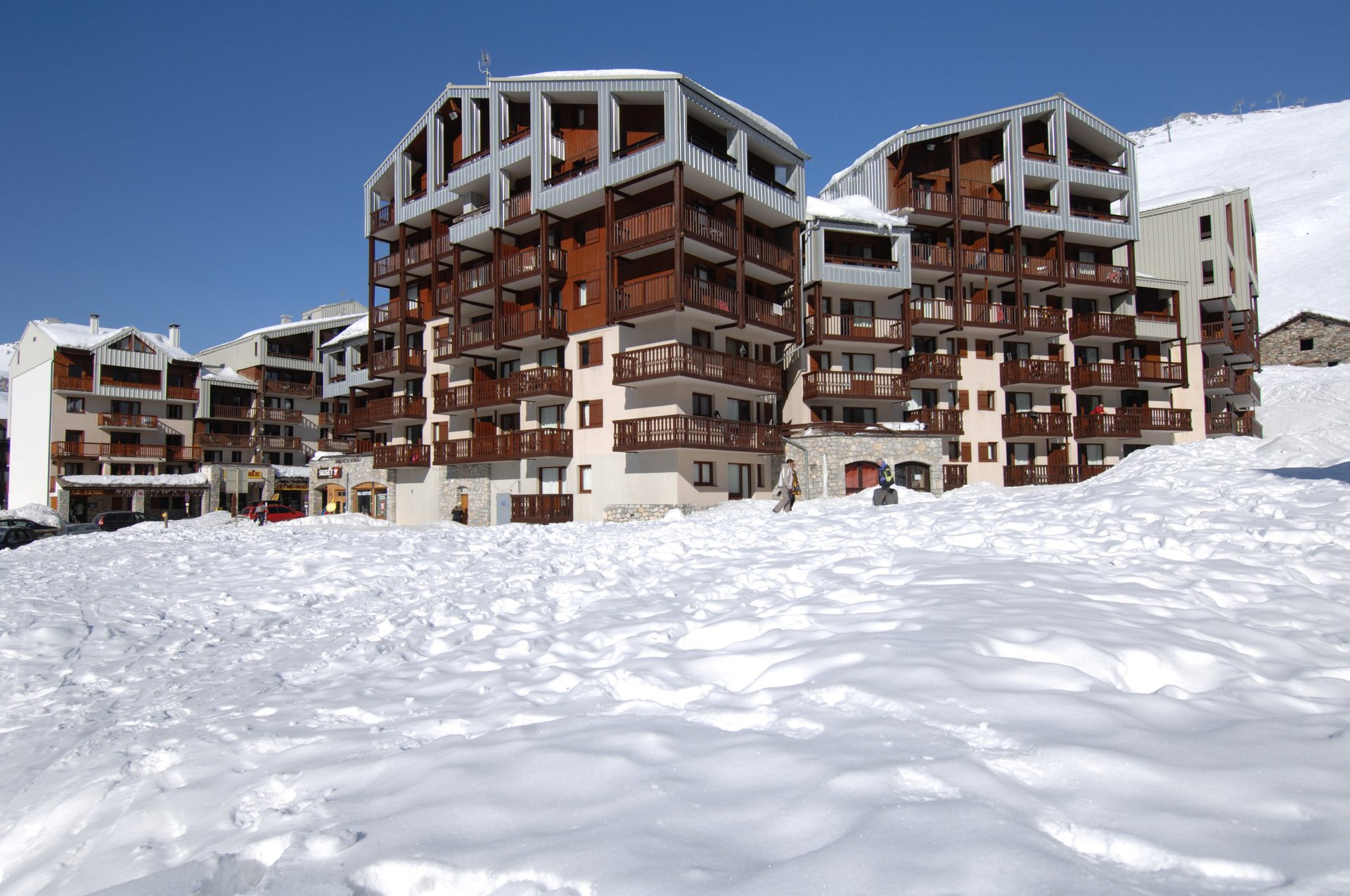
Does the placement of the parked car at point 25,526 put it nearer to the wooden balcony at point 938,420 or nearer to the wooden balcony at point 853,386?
the wooden balcony at point 853,386

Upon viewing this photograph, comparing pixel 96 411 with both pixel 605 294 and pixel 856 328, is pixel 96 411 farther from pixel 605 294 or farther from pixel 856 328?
pixel 856 328

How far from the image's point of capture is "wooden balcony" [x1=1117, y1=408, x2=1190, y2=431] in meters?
42.8

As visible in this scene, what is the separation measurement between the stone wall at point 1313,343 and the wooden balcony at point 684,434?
59.2 metres

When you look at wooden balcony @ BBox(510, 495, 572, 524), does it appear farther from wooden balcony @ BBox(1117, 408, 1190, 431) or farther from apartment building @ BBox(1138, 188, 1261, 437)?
apartment building @ BBox(1138, 188, 1261, 437)

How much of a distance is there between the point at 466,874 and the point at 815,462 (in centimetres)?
3334

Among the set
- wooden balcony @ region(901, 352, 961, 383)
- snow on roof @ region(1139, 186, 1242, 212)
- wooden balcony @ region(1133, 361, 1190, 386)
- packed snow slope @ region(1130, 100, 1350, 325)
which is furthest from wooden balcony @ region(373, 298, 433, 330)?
packed snow slope @ region(1130, 100, 1350, 325)

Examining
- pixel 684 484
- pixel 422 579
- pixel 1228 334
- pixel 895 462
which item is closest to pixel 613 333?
pixel 684 484

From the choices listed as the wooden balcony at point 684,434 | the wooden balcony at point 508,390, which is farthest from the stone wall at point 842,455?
the wooden balcony at point 508,390

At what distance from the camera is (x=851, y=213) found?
39.0 metres

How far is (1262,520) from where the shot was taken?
10875 millimetres

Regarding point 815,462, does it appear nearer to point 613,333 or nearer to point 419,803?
point 613,333

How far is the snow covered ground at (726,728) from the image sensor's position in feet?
9.71

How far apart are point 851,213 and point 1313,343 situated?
2058 inches

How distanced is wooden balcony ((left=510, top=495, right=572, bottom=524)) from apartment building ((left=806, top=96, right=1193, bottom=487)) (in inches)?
660
